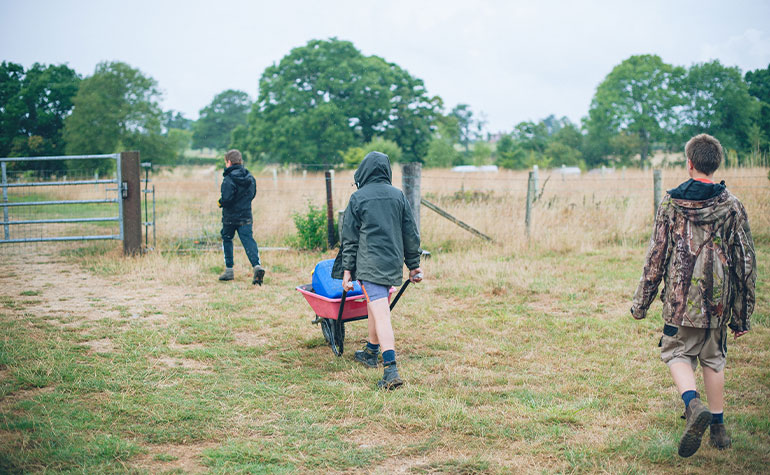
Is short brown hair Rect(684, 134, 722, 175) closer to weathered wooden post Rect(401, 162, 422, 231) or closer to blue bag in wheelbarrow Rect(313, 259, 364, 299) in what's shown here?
blue bag in wheelbarrow Rect(313, 259, 364, 299)

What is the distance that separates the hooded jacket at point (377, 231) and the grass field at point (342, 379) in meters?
0.88

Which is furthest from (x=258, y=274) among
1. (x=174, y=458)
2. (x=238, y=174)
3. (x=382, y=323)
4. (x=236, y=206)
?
(x=174, y=458)

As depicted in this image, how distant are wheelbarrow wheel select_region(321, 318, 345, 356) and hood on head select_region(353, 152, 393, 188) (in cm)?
131

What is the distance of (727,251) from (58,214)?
18496mm

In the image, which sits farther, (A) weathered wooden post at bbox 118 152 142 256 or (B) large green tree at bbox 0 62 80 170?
(B) large green tree at bbox 0 62 80 170

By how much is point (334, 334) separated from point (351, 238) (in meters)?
1.06

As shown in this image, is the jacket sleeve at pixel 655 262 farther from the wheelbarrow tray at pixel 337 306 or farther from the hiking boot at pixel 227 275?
the hiking boot at pixel 227 275

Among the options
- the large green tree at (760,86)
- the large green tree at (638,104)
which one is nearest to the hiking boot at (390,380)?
the large green tree at (760,86)

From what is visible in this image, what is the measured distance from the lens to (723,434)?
339 cm

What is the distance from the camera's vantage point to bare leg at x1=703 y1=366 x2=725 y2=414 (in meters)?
3.38

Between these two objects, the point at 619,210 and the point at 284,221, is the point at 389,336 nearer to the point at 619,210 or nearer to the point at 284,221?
the point at 284,221

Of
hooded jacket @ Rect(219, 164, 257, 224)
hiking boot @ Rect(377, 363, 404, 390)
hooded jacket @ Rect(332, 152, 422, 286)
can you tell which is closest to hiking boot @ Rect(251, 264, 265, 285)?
hooded jacket @ Rect(219, 164, 257, 224)

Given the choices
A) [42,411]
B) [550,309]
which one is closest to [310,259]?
[550,309]

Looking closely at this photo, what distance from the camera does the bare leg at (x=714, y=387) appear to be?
3383mm
